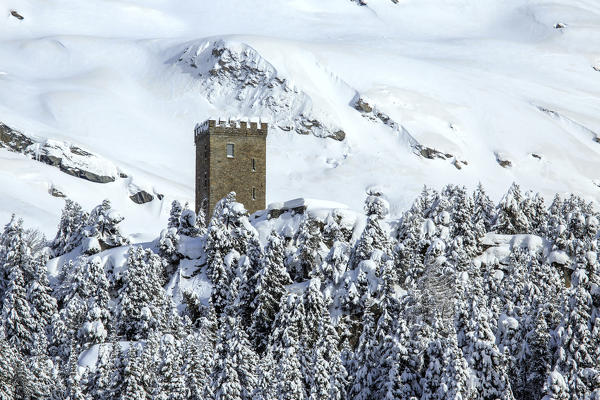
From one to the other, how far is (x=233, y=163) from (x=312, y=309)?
29.5m

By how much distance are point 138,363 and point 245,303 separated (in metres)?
13.4

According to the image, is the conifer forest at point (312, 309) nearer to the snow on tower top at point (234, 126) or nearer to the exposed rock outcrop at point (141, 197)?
the snow on tower top at point (234, 126)

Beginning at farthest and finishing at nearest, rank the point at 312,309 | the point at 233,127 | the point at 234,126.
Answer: the point at 234,126, the point at 233,127, the point at 312,309

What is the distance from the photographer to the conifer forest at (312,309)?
48250mm

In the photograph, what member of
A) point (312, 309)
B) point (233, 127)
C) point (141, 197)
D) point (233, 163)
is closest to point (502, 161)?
point (141, 197)

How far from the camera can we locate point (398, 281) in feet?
219

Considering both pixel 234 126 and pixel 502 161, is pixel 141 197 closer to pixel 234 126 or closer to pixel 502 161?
pixel 502 161

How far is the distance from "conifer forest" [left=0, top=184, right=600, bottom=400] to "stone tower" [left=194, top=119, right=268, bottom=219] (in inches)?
162

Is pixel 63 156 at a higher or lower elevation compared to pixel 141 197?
higher

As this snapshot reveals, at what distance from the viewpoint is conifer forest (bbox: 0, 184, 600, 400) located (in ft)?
158

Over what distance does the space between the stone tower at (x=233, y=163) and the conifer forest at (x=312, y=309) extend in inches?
162

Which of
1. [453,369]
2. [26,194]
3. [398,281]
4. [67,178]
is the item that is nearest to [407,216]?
[398,281]

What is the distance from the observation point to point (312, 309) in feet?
196

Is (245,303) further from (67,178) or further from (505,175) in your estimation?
(505,175)
